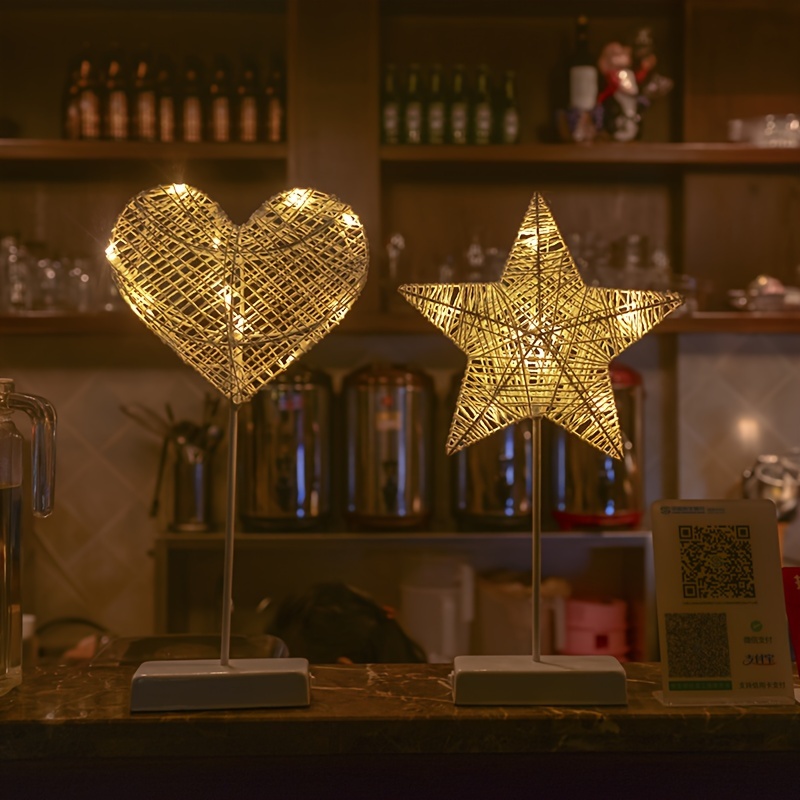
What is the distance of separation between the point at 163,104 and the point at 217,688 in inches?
82.0

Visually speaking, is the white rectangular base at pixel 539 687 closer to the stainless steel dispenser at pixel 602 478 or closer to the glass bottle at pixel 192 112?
the stainless steel dispenser at pixel 602 478

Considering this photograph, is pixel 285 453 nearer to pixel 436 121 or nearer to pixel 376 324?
pixel 376 324

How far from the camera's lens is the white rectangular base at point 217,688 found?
0.94 meters

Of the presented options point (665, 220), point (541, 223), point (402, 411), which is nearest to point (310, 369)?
point (402, 411)

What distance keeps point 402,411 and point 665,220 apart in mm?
993

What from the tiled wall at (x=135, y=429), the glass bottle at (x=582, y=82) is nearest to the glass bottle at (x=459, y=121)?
the glass bottle at (x=582, y=82)

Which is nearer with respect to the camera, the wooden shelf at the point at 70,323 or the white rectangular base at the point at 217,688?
the white rectangular base at the point at 217,688

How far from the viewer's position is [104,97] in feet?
8.91

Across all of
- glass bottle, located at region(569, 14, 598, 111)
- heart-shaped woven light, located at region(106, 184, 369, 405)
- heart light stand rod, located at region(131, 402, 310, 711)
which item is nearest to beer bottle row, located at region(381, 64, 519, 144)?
glass bottle, located at region(569, 14, 598, 111)

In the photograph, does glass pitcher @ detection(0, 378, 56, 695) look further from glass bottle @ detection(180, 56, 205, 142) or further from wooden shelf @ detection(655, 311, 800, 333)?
wooden shelf @ detection(655, 311, 800, 333)

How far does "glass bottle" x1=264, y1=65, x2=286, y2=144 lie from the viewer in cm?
270

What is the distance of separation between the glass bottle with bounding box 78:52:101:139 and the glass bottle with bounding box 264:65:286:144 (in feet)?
1.43

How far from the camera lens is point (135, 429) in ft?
9.62

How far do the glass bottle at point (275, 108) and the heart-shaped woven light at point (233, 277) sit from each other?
176cm
